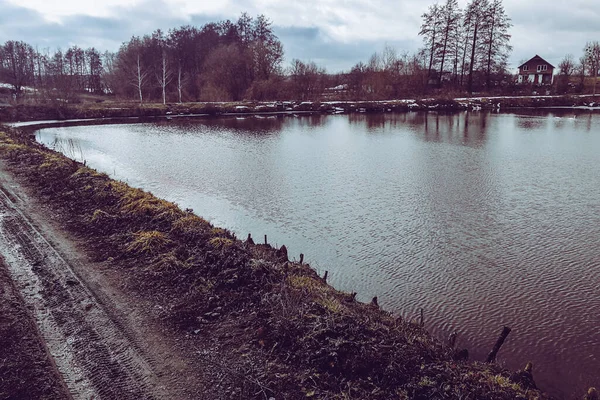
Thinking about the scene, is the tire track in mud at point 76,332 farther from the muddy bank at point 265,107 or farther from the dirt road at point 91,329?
the muddy bank at point 265,107

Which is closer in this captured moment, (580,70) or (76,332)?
(76,332)

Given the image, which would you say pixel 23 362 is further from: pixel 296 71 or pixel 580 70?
pixel 580 70

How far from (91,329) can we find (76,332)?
190mm

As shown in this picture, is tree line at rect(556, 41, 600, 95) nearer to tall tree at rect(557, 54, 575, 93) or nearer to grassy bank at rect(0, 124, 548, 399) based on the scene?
tall tree at rect(557, 54, 575, 93)

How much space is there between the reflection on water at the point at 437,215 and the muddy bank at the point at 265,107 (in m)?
18.5

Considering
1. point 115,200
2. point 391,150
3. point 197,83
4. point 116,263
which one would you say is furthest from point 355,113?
point 116,263

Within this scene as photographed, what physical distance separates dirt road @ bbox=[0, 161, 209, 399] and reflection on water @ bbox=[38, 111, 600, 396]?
4558 mm

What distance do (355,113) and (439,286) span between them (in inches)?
1957

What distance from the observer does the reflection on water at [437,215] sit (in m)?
8.32

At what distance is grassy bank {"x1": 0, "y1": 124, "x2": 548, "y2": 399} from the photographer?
17.5 ft

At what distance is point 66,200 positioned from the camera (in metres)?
12.9

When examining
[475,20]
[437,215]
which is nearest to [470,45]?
[475,20]

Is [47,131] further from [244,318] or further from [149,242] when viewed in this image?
[244,318]

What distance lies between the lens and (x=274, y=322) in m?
6.55
